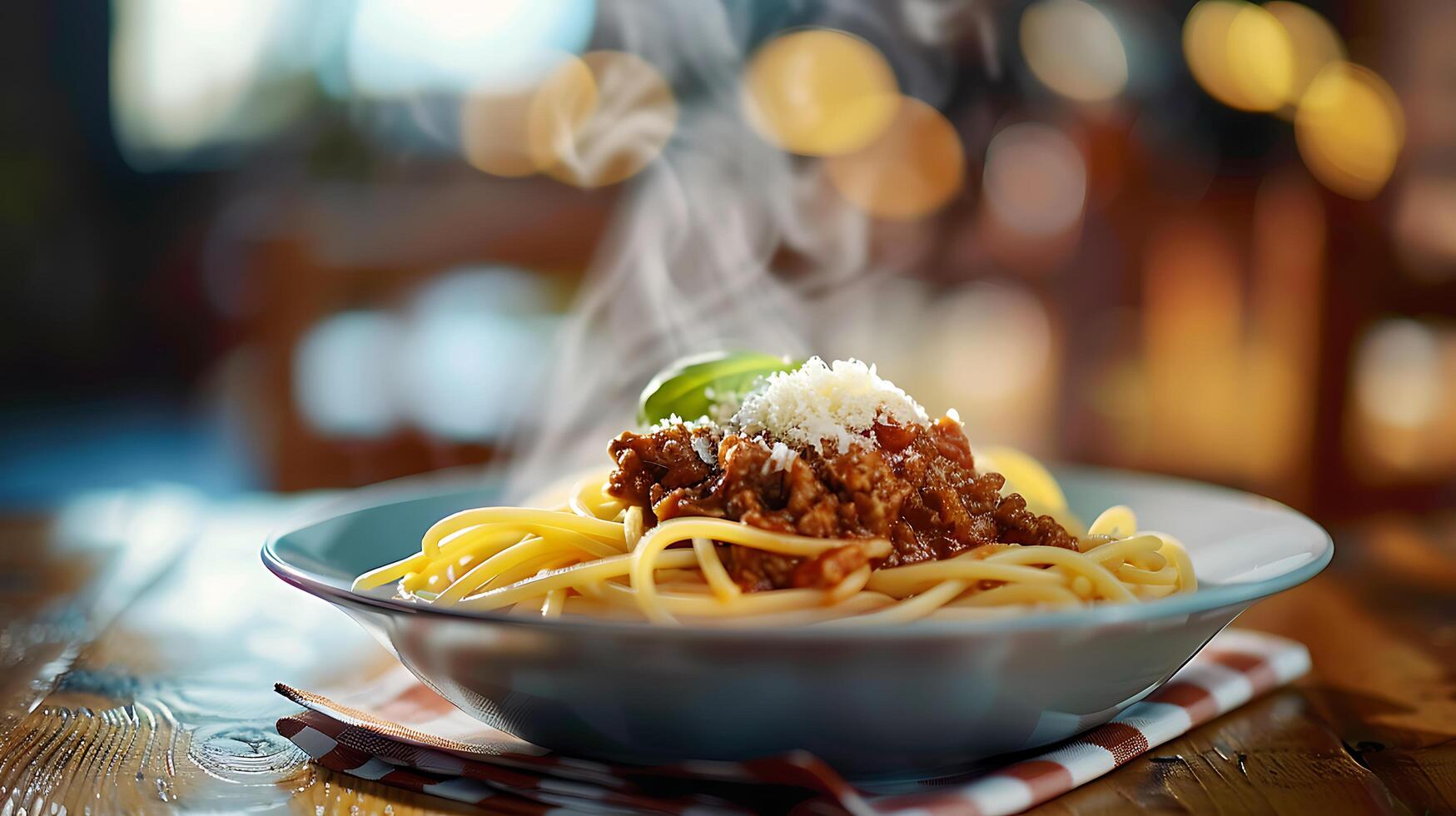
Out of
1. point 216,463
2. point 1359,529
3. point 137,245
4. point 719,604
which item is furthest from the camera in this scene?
point 137,245

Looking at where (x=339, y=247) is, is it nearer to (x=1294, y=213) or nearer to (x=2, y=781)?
(x=1294, y=213)

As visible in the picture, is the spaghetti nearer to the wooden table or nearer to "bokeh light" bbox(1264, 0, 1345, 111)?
the wooden table

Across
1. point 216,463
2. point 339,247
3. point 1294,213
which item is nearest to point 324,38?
point 339,247

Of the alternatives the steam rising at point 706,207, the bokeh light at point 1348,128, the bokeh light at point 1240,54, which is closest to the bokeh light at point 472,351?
the steam rising at point 706,207

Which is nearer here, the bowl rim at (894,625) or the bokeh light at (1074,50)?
the bowl rim at (894,625)

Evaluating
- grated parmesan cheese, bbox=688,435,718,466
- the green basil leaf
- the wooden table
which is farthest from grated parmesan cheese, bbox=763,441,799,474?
the wooden table

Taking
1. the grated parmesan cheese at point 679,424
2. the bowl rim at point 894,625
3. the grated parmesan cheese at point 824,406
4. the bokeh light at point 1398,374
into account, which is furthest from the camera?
the bokeh light at point 1398,374

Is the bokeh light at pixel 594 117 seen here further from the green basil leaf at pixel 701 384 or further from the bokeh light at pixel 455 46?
the green basil leaf at pixel 701 384
